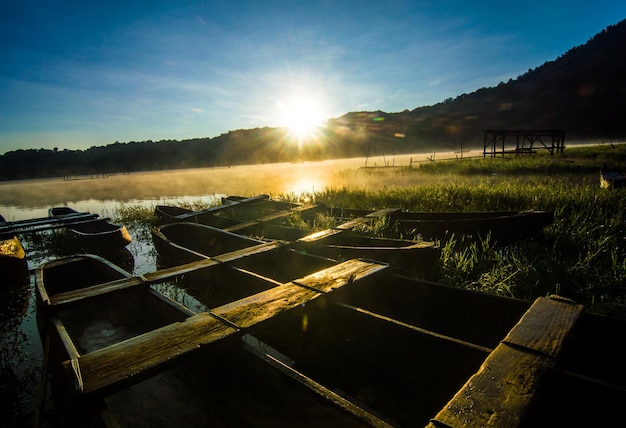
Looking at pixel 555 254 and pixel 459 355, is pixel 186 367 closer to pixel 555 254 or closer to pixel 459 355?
pixel 459 355

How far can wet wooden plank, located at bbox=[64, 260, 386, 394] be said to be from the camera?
2.04m

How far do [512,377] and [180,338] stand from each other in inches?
85.4

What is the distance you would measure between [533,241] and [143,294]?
271 inches

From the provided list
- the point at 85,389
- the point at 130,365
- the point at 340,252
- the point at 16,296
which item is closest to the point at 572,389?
the point at 130,365

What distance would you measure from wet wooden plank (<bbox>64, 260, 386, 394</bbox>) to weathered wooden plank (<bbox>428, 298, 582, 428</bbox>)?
5.17ft

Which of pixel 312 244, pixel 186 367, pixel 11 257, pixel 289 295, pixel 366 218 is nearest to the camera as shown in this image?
pixel 289 295

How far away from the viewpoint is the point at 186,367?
149 inches

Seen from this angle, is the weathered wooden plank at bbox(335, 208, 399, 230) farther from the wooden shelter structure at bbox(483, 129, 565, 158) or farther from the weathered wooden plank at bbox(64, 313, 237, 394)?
the wooden shelter structure at bbox(483, 129, 565, 158)

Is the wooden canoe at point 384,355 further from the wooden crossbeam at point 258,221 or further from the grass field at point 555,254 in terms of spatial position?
the wooden crossbeam at point 258,221

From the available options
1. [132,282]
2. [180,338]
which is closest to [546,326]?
[180,338]

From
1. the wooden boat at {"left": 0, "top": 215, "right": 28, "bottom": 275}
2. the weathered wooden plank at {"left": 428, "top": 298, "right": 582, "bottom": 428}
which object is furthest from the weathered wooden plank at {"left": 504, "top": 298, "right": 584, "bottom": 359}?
the wooden boat at {"left": 0, "top": 215, "right": 28, "bottom": 275}

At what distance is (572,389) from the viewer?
216 cm

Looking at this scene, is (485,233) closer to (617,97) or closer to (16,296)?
(16,296)

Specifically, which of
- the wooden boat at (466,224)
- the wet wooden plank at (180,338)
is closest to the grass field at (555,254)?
the wooden boat at (466,224)
